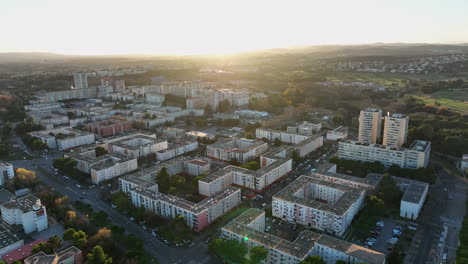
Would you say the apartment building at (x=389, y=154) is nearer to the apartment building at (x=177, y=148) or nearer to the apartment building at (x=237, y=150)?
the apartment building at (x=237, y=150)

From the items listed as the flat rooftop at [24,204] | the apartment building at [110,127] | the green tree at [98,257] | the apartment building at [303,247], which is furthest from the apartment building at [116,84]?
the apartment building at [303,247]

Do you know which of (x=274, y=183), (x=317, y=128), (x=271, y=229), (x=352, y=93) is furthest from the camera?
(x=352, y=93)

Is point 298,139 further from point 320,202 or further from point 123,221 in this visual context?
point 123,221

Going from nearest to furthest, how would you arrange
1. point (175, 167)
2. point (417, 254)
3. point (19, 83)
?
point (417, 254) → point (175, 167) → point (19, 83)

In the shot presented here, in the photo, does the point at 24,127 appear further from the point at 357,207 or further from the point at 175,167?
the point at 357,207

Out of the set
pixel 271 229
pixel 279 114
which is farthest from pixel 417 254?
pixel 279 114

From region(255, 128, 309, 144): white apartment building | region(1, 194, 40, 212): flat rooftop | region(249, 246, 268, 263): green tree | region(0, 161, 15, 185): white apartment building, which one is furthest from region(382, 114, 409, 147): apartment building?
region(0, 161, 15, 185): white apartment building

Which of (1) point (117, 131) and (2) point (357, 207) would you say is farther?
(1) point (117, 131)

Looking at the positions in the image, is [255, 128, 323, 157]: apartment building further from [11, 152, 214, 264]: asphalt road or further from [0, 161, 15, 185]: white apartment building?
[0, 161, 15, 185]: white apartment building
